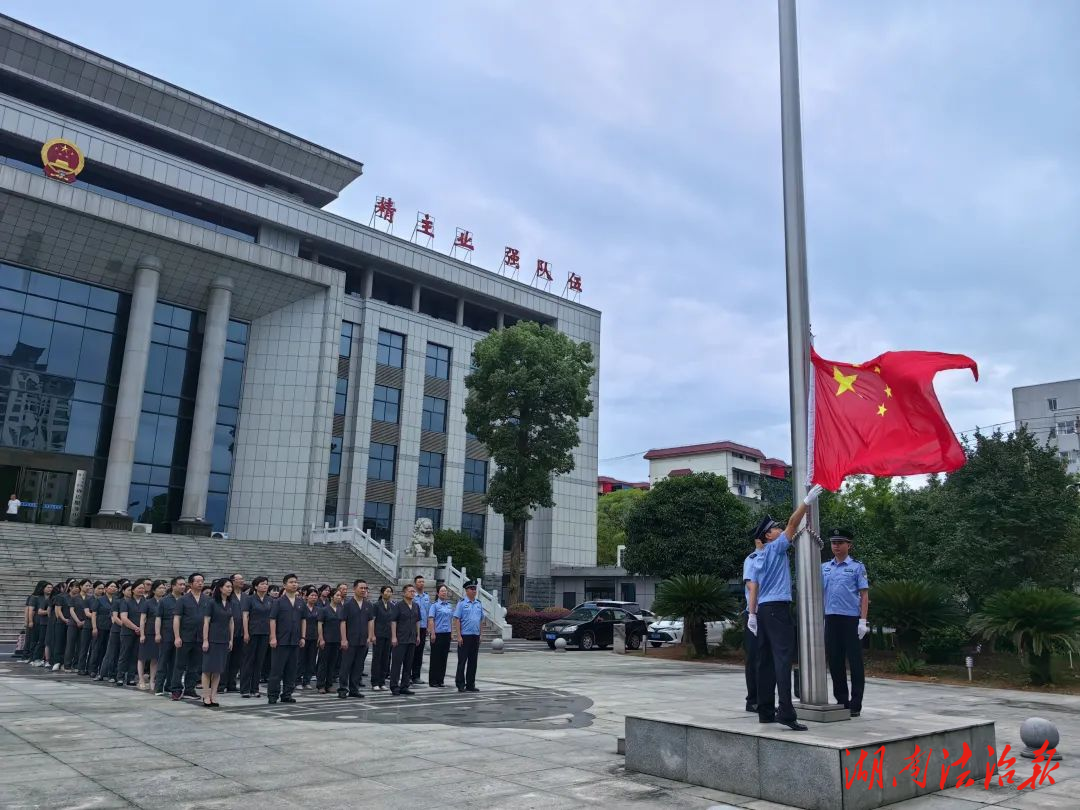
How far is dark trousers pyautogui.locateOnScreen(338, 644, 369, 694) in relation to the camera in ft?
40.2

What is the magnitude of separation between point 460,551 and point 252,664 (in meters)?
27.9

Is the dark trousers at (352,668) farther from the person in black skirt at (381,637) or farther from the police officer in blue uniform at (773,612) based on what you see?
the police officer in blue uniform at (773,612)

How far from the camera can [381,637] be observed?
42.7 feet

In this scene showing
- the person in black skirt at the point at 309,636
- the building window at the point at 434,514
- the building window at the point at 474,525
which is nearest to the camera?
the person in black skirt at the point at 309,636

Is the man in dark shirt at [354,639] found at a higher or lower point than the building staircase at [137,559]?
lower

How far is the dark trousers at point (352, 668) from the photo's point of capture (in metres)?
12.3

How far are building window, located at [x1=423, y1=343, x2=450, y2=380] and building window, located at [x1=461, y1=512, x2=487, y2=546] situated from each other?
8.20 meters

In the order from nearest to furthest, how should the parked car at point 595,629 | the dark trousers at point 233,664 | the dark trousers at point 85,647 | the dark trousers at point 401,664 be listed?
1. the dark trousers at point 233,664
2. the dark trousers at point 401,664
3. the dark trousers at point 85,647
4. the parked car at point 595,629

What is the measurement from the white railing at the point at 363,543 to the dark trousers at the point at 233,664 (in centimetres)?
1887

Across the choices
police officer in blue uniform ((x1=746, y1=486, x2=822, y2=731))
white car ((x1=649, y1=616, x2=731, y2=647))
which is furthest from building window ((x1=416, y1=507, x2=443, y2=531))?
police officer in blue uniform ((x1=746, y1=486, x2=822, y2=731))

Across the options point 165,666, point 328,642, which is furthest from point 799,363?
point 165,666

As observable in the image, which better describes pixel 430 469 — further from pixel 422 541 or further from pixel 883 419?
pixel 883 419

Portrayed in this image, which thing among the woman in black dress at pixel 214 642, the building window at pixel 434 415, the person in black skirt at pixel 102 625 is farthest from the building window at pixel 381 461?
the woman in black dress at pixel 214 642

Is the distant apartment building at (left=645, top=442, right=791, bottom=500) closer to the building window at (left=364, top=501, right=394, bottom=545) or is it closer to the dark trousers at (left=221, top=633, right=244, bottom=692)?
the building window at (left=364, top=501, right=394, bottom=545)
